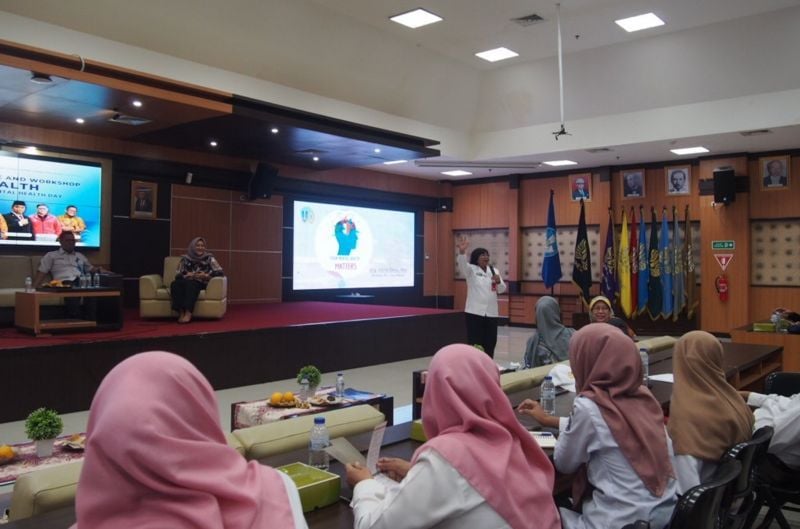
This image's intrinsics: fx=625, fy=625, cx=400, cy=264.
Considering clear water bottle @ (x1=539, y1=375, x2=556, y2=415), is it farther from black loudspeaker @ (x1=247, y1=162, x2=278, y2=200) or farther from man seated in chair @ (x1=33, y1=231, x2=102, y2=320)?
black loudspeaker @ (x1=247, y1=162, x2=278, y2=200)

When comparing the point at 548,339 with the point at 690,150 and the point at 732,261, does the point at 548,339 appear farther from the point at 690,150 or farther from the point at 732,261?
the point at 732,261

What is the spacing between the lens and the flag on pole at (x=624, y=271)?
10836mm

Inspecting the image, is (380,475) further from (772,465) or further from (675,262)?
(675,262)

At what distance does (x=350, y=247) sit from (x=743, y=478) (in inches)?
399

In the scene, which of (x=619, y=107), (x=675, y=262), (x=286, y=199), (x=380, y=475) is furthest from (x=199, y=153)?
(x=380, y=475)

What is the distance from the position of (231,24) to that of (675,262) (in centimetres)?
791

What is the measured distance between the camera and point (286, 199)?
35.7 feet

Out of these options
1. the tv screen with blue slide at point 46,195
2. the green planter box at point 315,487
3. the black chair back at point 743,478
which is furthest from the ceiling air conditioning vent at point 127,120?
the black chair back at point 743,478

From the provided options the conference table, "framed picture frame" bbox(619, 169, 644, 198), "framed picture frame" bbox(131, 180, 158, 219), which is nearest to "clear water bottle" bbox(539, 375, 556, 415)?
the conference table

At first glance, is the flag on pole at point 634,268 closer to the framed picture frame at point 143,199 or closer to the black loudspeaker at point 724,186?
the black loudspeaker at point 724,186

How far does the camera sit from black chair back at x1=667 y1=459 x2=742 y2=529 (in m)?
1.65

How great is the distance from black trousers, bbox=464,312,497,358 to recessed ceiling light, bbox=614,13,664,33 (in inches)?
Result: 162

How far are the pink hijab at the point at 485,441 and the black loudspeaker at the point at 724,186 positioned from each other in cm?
969

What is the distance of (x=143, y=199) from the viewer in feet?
29.2
